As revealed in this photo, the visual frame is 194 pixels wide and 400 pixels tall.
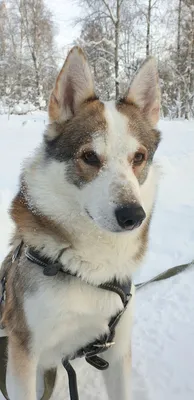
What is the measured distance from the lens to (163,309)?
325 centimetres

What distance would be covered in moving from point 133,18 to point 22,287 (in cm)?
1993

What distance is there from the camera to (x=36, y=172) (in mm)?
1998

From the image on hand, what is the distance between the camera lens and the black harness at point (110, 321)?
6.08 ft

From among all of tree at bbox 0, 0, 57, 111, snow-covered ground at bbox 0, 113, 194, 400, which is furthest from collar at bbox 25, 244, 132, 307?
tree at bbox 0, 0, 57, 111

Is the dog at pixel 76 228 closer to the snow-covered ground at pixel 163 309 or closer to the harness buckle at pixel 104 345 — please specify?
the harness buckle at pixel 104 345

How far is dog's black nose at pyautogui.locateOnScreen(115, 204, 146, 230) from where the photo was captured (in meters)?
1.59

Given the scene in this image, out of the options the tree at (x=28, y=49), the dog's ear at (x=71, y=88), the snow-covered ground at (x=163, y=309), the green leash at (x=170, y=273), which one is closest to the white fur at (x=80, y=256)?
the dog's ear at (x=71, y=88)

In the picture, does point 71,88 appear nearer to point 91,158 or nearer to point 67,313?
point 91,158

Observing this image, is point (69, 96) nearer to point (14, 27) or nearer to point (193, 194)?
point (193, 194)

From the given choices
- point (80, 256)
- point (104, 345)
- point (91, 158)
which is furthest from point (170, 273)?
point (91, 158)

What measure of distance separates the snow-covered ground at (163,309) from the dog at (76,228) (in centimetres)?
41

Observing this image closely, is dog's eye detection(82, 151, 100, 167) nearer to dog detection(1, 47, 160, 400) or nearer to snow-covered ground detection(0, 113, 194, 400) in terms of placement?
dog detection(1, 47, 160, 400)

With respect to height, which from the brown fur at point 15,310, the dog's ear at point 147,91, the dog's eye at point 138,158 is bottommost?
the brown fur at point 15,310

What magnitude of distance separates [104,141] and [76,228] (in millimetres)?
458
